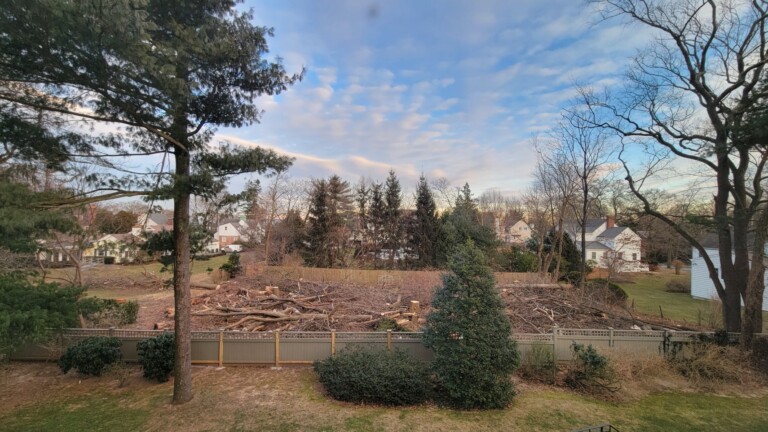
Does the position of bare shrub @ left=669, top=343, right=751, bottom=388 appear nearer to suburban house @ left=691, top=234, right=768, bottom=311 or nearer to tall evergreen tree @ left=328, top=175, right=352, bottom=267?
suburban house @ left=691, top=234, right=768, bottom=311

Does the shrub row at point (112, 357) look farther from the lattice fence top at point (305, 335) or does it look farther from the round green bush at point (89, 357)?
the lattice fence top at point (305, 335)

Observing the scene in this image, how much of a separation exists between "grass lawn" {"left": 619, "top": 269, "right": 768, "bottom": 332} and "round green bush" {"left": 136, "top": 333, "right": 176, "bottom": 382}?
683 inches

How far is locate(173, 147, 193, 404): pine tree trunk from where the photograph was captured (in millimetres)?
7152

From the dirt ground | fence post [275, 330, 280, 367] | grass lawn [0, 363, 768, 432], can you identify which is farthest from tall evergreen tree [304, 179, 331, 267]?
grass lawn [0, 363, 768, 432]

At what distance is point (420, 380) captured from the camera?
7.35m

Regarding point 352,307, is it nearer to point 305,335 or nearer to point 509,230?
point 305,335

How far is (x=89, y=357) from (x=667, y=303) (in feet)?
89.8

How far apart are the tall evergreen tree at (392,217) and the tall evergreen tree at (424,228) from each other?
3.59 ft

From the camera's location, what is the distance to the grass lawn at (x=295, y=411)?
6305mm

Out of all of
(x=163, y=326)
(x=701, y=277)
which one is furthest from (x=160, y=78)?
(x=701, y=277)

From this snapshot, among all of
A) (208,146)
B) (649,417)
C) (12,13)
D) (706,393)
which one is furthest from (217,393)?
(706,393)

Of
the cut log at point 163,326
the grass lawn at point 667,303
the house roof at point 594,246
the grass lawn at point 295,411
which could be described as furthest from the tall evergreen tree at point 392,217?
the house roof at point 594,246

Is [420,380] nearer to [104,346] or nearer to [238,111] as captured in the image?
[238,111]

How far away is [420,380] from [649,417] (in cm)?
466
